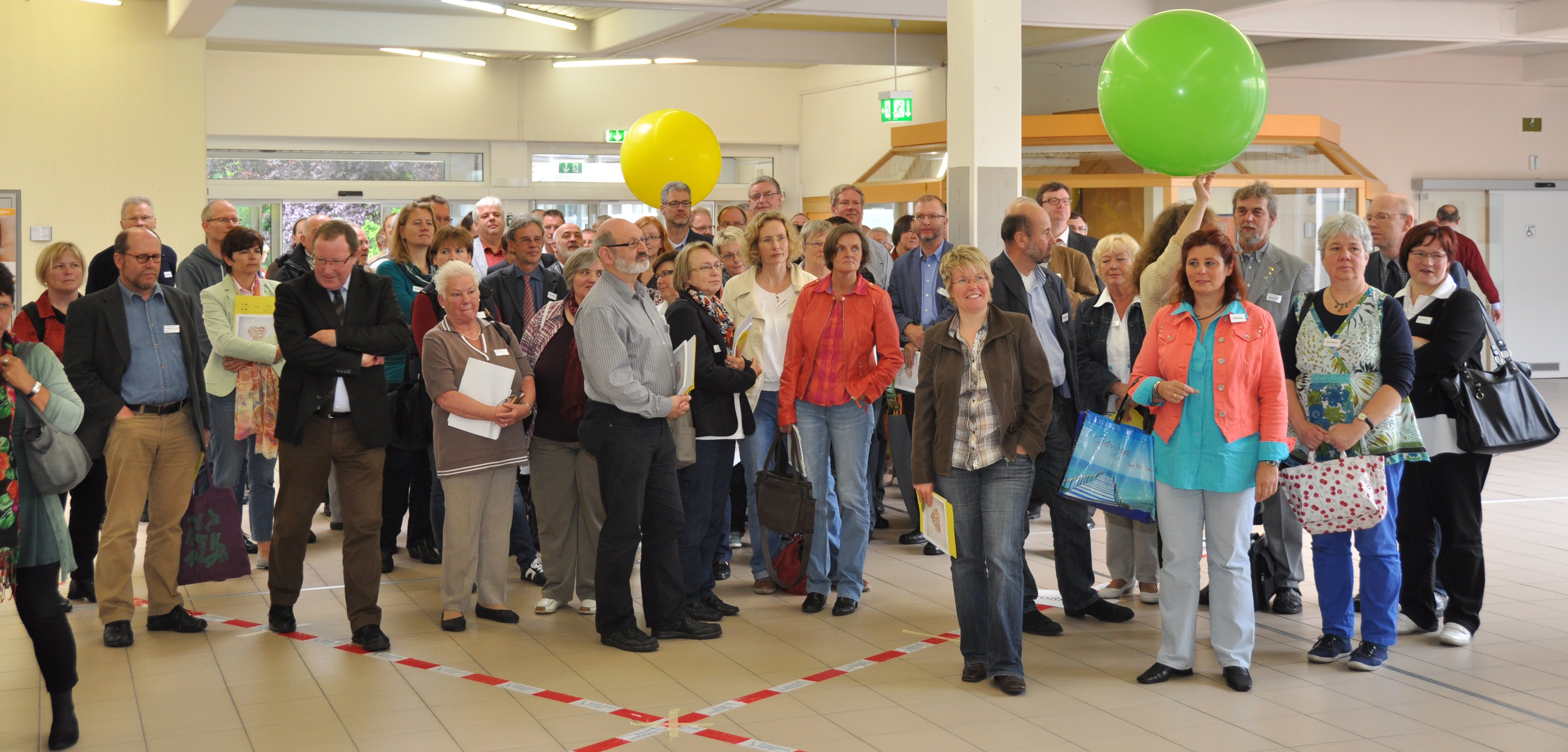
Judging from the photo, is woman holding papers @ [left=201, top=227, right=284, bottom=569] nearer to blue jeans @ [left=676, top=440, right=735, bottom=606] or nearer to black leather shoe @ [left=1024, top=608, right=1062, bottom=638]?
blue jeans @ [left=676, top=440, right=735, bottom=606]

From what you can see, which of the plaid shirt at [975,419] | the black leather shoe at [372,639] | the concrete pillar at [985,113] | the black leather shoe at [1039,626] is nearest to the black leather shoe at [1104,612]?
the black leather shoe at [1039,626]

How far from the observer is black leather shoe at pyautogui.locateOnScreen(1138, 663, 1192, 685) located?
4.64 meters

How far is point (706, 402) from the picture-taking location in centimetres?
558

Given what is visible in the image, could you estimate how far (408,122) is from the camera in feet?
54.1

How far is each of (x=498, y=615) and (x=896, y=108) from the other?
9268 mm

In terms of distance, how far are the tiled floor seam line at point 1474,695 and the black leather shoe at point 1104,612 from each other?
0.74m

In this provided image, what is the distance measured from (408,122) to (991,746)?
1428 centimetres

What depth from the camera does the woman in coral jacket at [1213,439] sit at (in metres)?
4.46

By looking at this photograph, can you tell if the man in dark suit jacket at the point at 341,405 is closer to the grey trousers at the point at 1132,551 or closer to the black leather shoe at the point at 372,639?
the black leather shoe at the point at 372,639

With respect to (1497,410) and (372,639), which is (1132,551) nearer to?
(1497,410)

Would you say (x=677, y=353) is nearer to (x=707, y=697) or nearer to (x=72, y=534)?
(x=707, y=697)

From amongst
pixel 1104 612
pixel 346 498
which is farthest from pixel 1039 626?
pixel 346 498

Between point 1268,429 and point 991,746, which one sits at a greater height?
point 1268,429

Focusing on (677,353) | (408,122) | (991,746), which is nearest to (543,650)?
(677,353)
